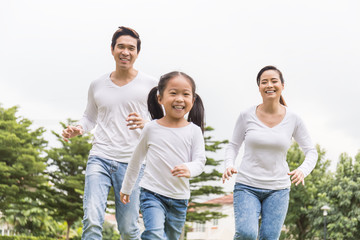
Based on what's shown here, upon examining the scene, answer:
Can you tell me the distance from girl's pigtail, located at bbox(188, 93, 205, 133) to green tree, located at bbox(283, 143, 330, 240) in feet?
110

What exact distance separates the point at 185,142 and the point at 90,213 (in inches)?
44.4

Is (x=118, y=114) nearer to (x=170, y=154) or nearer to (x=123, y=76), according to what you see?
(x=123, y=76)

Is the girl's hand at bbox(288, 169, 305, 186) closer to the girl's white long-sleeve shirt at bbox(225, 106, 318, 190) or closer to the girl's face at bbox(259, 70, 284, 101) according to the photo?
the girl's white long-sleeve shirt at bbox(225, 106, 318, 190)

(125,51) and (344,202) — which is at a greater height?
(125,51)

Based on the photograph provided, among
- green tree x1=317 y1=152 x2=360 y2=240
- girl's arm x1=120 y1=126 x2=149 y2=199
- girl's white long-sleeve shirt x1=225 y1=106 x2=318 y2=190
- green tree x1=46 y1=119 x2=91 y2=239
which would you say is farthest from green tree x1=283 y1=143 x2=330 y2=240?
girl's arm x1=120 y1=126 x2=149 y2=199

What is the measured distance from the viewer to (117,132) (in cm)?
487

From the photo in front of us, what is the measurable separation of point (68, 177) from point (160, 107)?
114 ft

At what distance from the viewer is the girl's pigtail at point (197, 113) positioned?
451 centimetres

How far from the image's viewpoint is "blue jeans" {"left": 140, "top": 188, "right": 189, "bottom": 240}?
3.89 metres

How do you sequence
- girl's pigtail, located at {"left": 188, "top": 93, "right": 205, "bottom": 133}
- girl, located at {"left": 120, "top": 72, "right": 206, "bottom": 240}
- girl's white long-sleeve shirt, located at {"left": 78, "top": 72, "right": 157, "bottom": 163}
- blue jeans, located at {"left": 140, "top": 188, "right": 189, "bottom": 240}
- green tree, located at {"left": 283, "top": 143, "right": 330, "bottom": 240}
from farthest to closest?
green tree, located at {"left": 283, "top": 143, "right": 330, "bottom": 240} < girl's white long-sleeve shirt, located at {"left": 78, "top": 72, "right": 157, "bottom": 163} < girl's pigtail, located at {"left": 188, "top": 93, "right": 205, "bottom": 133} < girl, located at {"left": 120, "top": 72, "right": 206, "bottom": 240} < blue jeans, located at {"left": 140, "top": 188, "right": 189, "bottom": 240}

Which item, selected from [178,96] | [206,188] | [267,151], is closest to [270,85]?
[267,151]

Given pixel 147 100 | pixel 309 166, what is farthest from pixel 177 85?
pixel 309 166

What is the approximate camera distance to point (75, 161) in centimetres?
3922

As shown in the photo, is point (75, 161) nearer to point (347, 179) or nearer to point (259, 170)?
point (347, 179)
